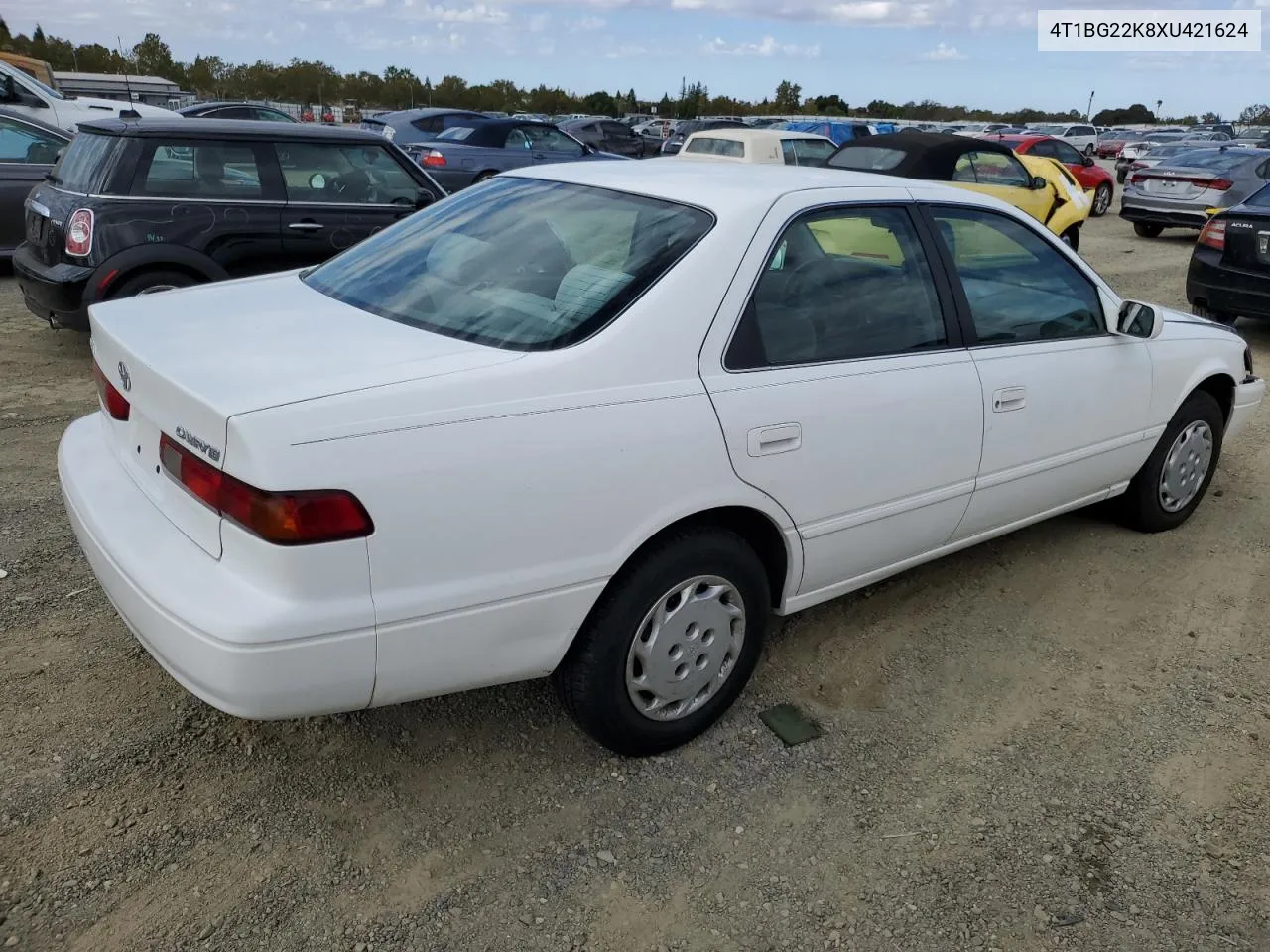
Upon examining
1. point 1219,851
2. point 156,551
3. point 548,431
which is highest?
point 548,431

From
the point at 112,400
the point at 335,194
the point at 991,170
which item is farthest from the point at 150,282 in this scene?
the point at 991,170

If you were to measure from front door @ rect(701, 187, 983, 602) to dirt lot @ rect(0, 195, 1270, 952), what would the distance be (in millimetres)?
569

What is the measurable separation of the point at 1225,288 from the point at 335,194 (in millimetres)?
6947

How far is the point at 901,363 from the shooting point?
3113mm

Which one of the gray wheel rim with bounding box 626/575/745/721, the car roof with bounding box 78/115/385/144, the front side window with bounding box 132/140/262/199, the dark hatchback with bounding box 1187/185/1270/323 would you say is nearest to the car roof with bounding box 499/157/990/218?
the gray wheel rim with bounding box 626/575/745/721

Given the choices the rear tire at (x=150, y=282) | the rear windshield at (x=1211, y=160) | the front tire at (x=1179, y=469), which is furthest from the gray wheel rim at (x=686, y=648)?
the rear windshield at (x=1211, y=160)

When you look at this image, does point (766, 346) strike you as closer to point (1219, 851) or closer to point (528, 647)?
point (528, 647)

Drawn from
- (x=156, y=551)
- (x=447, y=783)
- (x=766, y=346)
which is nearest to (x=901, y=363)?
(x=766, y=346)

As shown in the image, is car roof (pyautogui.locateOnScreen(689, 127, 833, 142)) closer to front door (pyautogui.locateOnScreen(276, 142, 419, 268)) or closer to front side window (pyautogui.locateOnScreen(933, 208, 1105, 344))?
front door (pyautogui.locateOnScreen(276, 142, 419, 268))

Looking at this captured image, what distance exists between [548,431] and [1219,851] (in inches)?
82.9

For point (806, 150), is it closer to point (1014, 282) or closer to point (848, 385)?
point (1014, 282)

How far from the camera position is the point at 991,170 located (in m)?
11.6

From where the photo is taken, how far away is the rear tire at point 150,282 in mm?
6141

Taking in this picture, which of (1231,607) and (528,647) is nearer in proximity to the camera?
(528,647)
